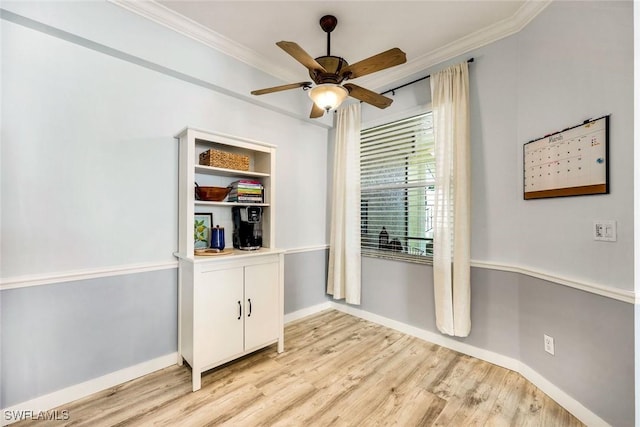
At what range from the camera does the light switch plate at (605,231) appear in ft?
4.93

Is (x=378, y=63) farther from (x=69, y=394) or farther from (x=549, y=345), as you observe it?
(x=69, y=394)

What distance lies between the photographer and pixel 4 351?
1.60 metres

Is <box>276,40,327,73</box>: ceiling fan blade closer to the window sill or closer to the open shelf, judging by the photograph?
the open shelf

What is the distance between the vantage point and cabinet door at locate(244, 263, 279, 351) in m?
2.25

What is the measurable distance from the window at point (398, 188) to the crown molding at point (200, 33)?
1.28 metres

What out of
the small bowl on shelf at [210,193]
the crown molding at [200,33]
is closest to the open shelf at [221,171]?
the small bowl on shelf at [210,193]

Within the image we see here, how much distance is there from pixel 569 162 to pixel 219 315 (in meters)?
2.63

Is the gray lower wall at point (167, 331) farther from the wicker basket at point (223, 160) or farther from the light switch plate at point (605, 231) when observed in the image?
the wicker basket at point (223, 160)

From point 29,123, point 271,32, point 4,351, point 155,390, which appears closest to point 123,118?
point 29,123

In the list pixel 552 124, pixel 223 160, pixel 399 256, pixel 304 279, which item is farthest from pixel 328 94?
pixel 304 279

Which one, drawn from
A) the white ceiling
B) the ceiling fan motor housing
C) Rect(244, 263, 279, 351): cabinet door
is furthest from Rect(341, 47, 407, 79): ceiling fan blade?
Rect(244, 263, 279, 351): cabinet door

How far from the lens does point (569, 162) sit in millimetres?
1742

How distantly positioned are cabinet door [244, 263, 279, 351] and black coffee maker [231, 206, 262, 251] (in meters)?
0.26

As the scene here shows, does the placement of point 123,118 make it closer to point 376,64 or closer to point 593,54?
point 376,64
